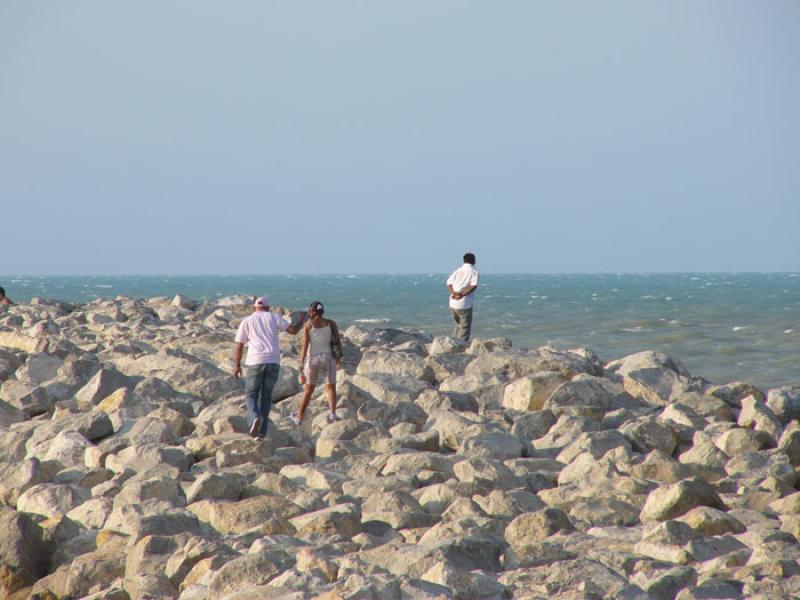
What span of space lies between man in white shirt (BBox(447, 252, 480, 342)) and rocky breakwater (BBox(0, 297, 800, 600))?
2142 millimetres

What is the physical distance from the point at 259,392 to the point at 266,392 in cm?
10

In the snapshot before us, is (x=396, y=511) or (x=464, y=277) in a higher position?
(x=464, y=277)

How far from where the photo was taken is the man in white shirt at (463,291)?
16.5 meters

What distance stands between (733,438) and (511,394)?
9.60 feet

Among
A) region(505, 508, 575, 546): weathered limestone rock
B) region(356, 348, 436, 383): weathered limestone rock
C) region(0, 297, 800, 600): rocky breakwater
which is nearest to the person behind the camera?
region(0, 297, 800, 600): rocky breakwater

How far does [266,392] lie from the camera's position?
1072 cm

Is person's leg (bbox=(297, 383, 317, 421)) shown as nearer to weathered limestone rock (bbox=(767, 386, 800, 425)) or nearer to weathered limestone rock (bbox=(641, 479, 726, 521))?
weathered limestone rock (bbox=(641, 479, 726, 521))

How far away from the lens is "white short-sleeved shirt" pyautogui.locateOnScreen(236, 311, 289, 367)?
1091cm

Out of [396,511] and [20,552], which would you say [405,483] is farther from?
[20,552]

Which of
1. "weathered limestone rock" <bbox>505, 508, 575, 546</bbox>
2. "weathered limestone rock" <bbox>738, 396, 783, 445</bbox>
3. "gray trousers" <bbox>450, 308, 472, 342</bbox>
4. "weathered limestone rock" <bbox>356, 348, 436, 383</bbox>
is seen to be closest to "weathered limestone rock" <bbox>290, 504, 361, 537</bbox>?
"weathered limestone rock" <bbox>505, 508, 575, 546</bbox>

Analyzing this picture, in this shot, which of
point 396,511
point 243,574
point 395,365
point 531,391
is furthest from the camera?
point 395,365

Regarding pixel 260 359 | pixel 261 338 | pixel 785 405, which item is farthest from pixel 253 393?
pixel 785 405

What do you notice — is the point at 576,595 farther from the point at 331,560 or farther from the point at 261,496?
the point at 261,496

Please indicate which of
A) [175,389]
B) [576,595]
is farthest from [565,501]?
[175,389]
